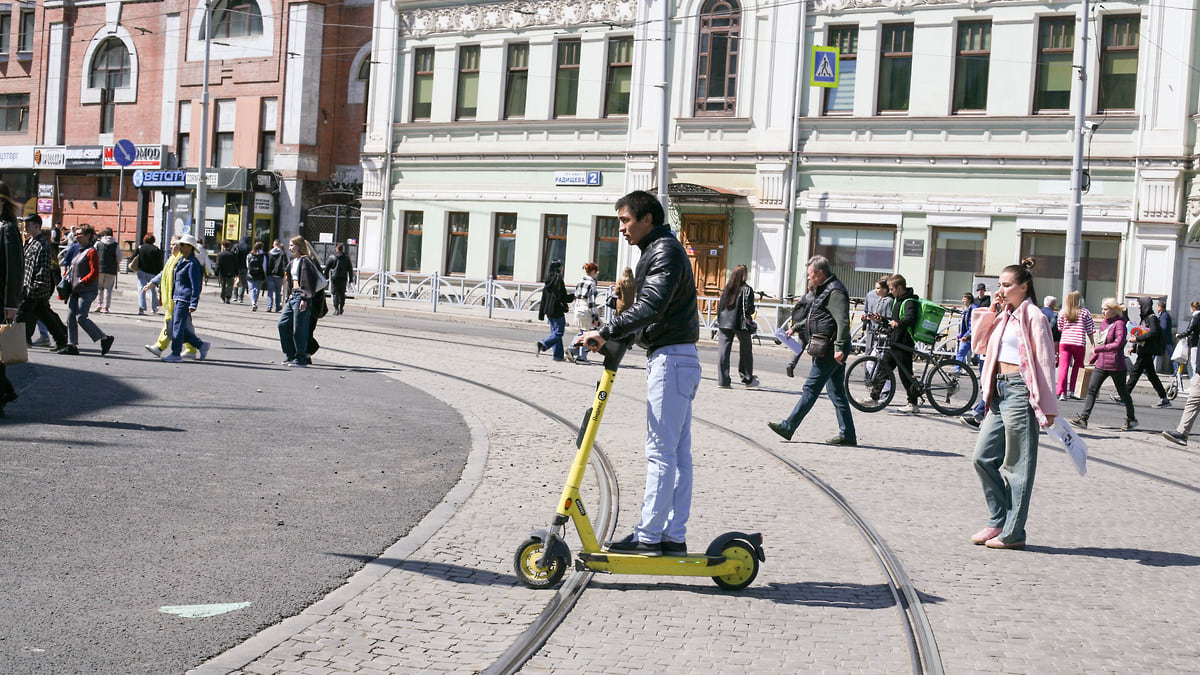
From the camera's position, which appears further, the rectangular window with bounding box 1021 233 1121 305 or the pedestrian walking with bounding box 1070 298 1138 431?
the rectangular window with bounding box 1021 233 1121 305

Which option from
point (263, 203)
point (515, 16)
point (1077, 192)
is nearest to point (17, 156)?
point (263, 203)

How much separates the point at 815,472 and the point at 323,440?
3.98 metres

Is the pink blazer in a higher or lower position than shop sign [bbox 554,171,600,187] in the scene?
lower

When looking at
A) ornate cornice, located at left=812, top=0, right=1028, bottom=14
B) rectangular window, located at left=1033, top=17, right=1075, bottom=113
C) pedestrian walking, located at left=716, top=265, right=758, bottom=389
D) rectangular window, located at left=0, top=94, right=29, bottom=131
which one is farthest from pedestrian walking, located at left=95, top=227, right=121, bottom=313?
rectangular window, located at left=0, top=94, right=29, bottom=131

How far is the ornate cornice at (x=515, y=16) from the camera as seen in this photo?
111 ft

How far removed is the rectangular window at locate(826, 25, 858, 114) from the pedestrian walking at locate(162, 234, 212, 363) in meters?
18.6

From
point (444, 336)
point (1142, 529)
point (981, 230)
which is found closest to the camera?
point (1142, 529)

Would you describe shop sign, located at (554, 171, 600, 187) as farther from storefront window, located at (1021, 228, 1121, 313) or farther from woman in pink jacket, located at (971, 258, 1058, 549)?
woman in pink jacket, located at (971, 258, 1058, 549)

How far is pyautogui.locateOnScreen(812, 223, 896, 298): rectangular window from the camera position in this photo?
29.6 metres

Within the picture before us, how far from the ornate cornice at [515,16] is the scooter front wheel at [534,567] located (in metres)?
28.9

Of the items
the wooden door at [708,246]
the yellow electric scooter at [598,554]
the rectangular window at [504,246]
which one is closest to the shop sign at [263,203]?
the rectangular window at [504,246]

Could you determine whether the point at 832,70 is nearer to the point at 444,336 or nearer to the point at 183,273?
the point at 444,336

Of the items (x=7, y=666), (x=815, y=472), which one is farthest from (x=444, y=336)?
(x=7, y=666)

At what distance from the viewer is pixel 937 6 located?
2889cm
